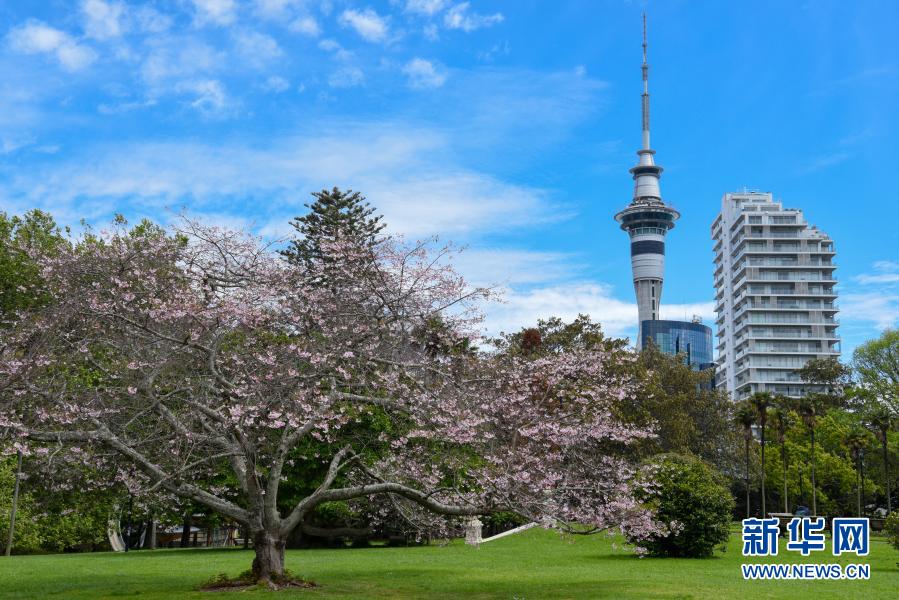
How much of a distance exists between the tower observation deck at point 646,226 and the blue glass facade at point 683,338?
363 centimetres

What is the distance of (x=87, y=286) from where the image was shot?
17.5m

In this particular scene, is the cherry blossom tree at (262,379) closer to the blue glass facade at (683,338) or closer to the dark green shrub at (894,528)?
the dark green shrub at (894,528)

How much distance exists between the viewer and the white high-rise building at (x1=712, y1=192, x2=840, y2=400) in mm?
122812

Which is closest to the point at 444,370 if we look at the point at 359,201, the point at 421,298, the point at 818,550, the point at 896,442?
the point at 421,298

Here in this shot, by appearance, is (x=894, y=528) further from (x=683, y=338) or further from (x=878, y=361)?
(x=683, y=338)

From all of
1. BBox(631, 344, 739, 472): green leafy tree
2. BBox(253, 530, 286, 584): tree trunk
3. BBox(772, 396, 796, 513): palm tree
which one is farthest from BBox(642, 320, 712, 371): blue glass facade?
BBox(253, 530, 286, 584): tree trunk

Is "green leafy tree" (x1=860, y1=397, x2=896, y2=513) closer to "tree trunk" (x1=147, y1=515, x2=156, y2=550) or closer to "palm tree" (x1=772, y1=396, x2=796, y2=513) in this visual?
"palm tree" (x1=772, y1=396, x2=796, y2=513)

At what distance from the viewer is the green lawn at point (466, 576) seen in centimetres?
1608

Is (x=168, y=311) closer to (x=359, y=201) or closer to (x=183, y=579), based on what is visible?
(x=183, y=579)

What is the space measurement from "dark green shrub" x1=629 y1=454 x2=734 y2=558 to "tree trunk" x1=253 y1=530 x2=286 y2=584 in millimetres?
11026

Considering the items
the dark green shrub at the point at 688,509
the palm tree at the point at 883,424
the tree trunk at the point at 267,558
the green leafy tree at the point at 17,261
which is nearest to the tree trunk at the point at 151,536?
the green leafy tree at the point at 17,261

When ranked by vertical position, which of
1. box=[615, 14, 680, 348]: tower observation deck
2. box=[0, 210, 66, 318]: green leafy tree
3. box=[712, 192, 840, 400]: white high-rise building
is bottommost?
box=[0, 210, 66, 318]: green leafy tree

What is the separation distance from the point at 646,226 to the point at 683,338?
24428mm

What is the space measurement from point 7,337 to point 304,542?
2020 cm
